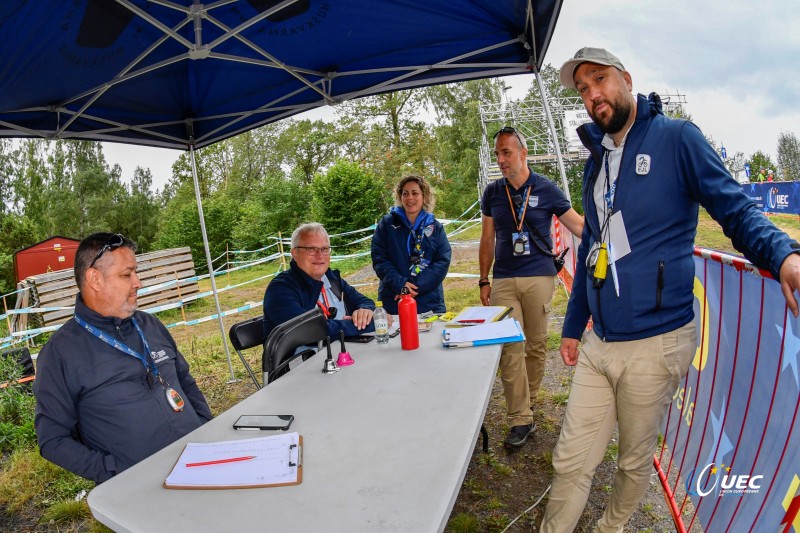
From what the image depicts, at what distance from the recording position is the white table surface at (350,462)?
3.60ft

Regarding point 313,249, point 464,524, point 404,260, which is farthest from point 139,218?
point 464,524

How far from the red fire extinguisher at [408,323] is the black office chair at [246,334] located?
1.01 metres

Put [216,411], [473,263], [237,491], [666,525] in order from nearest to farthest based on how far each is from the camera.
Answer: [237,491] → [666,525] → [216,411] → [473,263]

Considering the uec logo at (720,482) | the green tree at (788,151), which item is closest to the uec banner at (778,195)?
the uec logo at (720,482)

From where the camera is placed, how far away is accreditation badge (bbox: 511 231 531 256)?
3.13 meters

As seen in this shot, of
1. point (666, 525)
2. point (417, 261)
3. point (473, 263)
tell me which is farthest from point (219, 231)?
point (666, 525)

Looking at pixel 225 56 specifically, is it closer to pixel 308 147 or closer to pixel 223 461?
pixel 223 461

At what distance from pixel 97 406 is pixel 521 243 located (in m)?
2.38

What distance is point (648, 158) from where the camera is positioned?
1.77 meters

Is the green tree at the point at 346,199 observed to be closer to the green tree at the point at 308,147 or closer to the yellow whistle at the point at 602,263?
the green tree at the point at 308,147

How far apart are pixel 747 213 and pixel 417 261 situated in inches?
85.8

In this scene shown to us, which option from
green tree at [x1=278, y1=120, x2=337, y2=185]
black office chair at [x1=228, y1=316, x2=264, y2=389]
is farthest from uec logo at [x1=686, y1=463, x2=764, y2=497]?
green tree at [x1=278, y1=120, x2=337, y2=185]

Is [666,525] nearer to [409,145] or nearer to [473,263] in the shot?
[473,263]

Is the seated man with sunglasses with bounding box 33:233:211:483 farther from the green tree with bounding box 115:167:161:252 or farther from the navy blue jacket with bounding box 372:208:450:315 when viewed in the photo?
the green tree with bounding box 115:167:161:252
